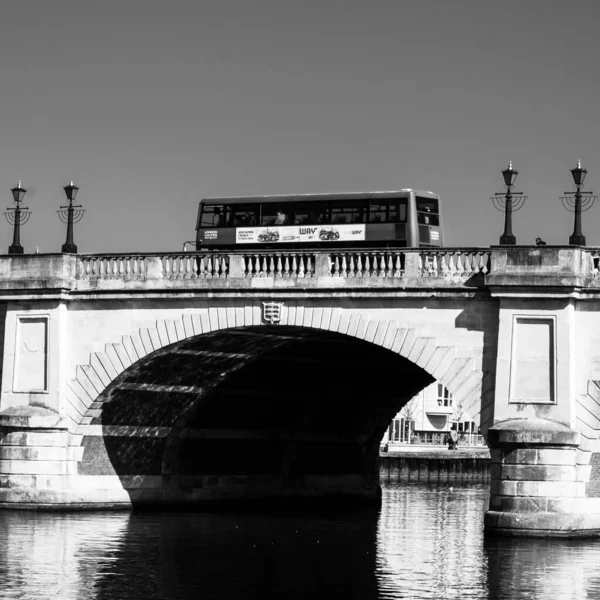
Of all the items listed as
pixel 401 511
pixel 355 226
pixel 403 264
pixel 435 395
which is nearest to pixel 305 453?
pixel 401 511

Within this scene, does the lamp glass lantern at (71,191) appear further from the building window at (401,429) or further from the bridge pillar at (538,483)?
the building window at (401,429)

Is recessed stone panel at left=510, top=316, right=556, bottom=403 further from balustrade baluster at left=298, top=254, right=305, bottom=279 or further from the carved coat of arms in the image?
the carved coat of arms

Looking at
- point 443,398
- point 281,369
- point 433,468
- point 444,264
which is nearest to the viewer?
point 444,264

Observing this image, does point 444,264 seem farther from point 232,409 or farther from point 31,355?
point 232,409

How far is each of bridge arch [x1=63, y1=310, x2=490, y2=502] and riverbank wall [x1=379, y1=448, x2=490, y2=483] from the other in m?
30.7

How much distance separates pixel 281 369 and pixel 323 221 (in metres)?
6.19

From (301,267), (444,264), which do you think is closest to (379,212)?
(301,267)

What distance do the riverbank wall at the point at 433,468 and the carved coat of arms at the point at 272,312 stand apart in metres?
48.0

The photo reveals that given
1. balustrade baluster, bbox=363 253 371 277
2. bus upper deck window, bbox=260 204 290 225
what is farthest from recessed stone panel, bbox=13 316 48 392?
balustrade baluster, bbox=363 253 371 277

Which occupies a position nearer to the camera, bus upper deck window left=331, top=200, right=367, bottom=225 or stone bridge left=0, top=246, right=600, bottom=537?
stone bridge left=0, top=246, right=600, bottom=537

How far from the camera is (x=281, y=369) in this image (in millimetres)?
62156

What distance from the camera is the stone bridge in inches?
1922

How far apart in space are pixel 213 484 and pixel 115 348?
32.2ft

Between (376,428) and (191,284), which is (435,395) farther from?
(191,284)
